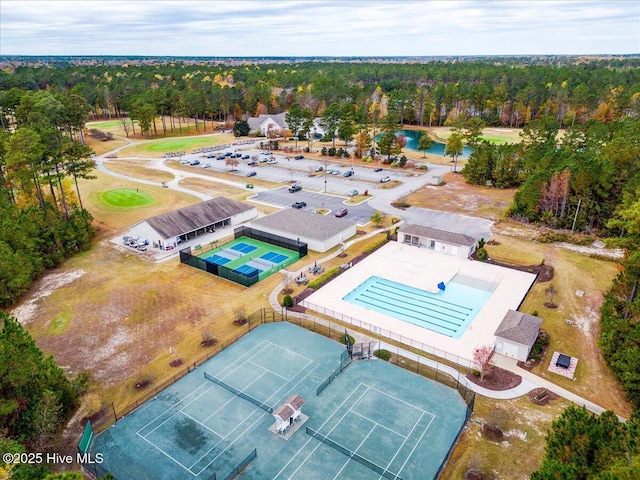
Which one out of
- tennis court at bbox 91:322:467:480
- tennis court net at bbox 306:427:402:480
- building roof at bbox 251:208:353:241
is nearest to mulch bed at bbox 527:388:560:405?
tennis court at bbox 91:322:467:480

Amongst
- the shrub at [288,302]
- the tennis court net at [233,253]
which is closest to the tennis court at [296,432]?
the shrub at [288,302]

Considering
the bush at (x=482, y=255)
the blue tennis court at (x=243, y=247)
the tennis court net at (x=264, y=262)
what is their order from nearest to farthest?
1. the tennis court net at (x=264, y=262)
2. the bush at (x=482, y=255)
3. the blue tennis court at (x=243, y=247)

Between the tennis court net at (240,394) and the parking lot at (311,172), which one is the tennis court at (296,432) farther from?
the parking lot at (311,172)

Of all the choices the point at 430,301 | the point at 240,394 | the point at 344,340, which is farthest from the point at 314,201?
the point at 240,394

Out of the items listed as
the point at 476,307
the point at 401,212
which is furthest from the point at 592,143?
the point at 476,307

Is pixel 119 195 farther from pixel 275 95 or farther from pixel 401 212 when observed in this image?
pixel 275 95
